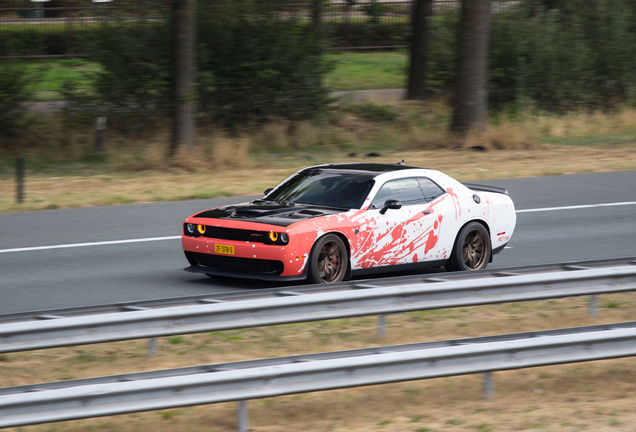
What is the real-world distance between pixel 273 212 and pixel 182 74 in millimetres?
11735

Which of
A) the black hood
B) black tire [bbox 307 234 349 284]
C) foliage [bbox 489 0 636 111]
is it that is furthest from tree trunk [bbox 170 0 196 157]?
foliage [bbox 489 0 636 111]

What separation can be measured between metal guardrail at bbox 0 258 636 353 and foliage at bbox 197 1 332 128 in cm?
1819

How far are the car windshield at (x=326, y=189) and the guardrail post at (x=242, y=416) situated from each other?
15.1 ft

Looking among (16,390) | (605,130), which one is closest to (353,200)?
(16,390)

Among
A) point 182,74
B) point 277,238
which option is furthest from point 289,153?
point 277,238

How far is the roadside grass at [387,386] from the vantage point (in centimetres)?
604

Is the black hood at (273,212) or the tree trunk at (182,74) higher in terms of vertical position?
the tree trunk at (182,74)

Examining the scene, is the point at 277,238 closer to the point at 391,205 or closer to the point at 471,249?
the point at 391,205

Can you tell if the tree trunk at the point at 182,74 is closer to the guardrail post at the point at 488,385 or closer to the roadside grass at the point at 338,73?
the roadside grass at the point at 338,73

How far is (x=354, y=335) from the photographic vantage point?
27.0ft

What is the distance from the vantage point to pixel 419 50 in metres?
31.2

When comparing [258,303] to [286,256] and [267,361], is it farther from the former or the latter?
[286,256]

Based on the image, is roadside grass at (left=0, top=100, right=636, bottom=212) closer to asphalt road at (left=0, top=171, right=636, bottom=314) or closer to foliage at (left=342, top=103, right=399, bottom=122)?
foliage at (left=342, top=103, right=399, bottom=122)

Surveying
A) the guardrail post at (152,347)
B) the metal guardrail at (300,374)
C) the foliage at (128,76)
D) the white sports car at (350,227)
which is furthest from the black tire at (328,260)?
the foliage at (128,76)
